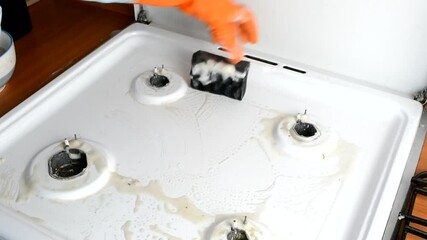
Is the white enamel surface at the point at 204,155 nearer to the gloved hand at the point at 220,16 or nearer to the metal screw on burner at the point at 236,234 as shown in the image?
the metal screw on burner at the point at 236,234

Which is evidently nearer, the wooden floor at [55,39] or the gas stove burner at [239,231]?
the gas stove burner at [239,231]

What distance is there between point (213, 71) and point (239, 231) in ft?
0.91

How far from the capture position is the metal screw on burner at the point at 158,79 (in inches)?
29.6

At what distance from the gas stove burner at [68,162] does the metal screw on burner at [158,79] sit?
0.60 ft

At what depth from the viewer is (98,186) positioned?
1.94ft

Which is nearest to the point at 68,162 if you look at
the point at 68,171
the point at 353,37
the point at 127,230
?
the point at 68,171

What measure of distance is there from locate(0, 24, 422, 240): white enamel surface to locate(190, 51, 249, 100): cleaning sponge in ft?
0.06

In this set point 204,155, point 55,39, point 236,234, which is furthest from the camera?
point 55,39

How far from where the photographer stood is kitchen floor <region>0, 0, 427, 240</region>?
765 millimetres

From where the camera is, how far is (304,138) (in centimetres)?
64

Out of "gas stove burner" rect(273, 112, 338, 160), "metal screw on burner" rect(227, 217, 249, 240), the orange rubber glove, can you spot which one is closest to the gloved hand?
the orange rubber glove

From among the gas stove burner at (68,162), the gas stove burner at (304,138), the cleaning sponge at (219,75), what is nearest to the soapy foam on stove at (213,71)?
the cleaning sponge at (219,75)

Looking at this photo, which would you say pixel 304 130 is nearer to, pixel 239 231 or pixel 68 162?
pixel 239 231

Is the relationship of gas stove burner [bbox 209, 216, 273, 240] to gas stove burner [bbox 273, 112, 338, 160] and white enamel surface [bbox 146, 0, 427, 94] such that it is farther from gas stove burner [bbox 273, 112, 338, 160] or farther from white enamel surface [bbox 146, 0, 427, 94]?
white enamel surface [bbox 146, 0, 427, 94]
